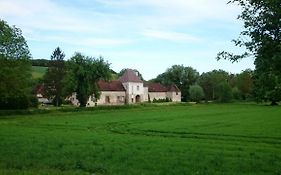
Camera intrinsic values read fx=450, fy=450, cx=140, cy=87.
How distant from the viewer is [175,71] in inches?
6821

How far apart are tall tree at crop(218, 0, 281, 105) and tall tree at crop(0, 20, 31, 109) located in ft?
172

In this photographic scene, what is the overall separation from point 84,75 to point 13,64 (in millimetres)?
29644

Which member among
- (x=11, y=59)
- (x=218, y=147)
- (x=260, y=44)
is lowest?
(x=218, y=147)

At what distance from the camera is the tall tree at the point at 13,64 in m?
62.5

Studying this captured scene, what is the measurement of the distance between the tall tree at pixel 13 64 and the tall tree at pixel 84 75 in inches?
935

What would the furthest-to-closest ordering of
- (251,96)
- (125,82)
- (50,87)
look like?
(125,82) → (50,87) → (251,96)

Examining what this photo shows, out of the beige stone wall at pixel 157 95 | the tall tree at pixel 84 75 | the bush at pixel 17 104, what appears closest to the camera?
the bush at pixel 17 104

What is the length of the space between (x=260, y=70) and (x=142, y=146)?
11448 mm

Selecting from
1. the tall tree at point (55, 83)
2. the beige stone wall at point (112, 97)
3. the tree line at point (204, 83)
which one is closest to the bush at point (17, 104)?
the tall tree at point (55, 83)

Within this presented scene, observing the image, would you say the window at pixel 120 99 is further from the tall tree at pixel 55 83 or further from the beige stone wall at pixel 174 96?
the tall tree at pixel 55 83

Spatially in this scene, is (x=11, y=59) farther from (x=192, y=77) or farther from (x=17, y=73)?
(x=192, y=77)

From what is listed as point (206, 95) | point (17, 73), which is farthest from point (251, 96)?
point (206, 95)

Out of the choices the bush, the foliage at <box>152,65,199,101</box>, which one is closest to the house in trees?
the foliage at <box>152,65,199,101</box>

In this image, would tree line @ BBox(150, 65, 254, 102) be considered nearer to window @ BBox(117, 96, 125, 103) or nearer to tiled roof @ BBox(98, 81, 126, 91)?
window @ BBox(117, 96, 125, 103)
